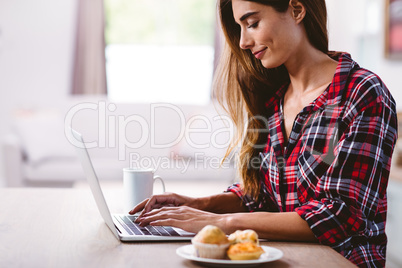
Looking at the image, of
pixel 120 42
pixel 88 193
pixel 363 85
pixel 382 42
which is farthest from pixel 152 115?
pixel 363 85

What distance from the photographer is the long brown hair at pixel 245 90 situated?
4.81 feet

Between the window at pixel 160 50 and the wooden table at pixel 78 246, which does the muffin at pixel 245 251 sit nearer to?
the wooden table at pixel 78 246

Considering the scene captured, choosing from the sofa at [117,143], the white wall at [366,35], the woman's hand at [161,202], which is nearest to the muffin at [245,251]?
the woman's hand at [161,202]

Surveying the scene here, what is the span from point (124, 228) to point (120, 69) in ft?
16.8

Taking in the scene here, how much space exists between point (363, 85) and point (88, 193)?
849 mm

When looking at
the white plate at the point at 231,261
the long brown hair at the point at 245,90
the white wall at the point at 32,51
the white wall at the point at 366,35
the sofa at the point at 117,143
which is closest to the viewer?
the white plate at the point at 231,261

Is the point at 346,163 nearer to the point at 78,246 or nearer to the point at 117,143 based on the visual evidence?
the point at 78,246

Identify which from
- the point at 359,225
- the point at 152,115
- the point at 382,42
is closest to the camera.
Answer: the point at 359,225

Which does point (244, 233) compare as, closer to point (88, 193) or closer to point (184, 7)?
point (88, 193)

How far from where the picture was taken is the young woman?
1.04 m

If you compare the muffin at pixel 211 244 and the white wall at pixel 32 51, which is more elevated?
the white wall at pixel 32 51

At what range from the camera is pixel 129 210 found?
1.30 meters

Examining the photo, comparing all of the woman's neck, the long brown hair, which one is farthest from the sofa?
the woman's neck

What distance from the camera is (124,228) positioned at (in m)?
1.07
